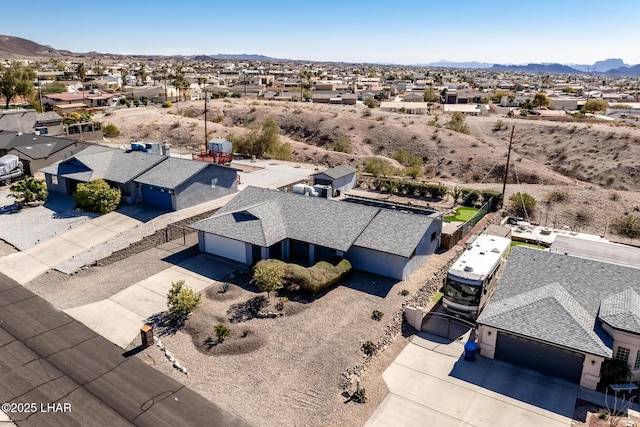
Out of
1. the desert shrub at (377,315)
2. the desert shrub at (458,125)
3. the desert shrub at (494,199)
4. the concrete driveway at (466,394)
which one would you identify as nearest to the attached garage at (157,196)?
the desert shrub at (377,315)

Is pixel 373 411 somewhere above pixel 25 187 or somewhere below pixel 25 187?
below

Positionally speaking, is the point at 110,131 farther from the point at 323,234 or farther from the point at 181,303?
the point at 181,303

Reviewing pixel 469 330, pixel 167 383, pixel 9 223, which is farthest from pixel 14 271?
pixel 469 330

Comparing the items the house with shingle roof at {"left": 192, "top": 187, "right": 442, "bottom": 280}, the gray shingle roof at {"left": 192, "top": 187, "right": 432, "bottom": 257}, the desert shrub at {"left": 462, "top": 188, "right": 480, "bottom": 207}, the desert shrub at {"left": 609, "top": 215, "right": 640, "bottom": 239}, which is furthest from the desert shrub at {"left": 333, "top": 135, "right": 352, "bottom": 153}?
the desert shrub at {"left": 609, "top": 215, "right": 640, "bottom": 239}

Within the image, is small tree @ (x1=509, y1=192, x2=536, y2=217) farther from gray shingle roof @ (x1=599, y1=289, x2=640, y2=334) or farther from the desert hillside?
gray shingle roof @ (x1=599, y1=289, x2=640, y2=334)

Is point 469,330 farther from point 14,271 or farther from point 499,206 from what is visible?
point 14,271

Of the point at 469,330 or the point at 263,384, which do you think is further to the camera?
the point at 469,330

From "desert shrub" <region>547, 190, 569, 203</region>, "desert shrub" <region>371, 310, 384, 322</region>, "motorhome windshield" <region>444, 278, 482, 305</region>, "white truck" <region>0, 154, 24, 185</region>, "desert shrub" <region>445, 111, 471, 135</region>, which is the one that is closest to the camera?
"motorhome windshield" <region>444, 278, 482, 305</region>
